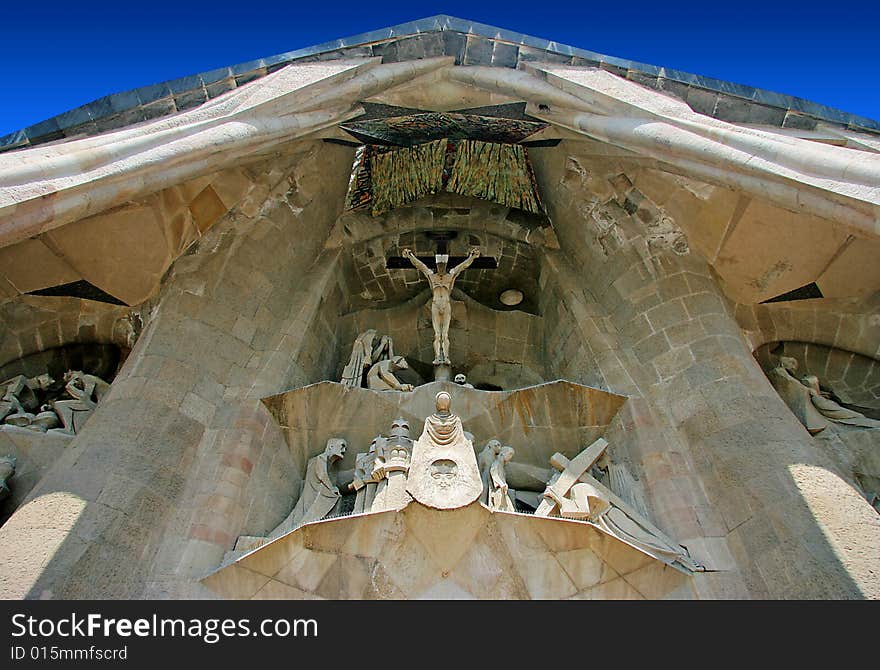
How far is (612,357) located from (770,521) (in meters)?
2.77

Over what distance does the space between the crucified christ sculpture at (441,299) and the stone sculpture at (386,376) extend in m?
0.45

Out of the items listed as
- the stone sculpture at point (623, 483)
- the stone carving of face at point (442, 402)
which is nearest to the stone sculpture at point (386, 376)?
the stone carving of face at point (442, 402)

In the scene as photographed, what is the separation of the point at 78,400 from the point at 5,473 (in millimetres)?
1405

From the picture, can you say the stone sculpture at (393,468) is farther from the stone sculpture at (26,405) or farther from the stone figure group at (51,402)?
the stone sculpture at (26,405)

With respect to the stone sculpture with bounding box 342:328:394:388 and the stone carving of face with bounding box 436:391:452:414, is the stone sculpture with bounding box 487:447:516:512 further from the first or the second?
the stone sculpture with bounding box 342:328:394:388

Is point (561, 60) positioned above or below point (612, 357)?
above

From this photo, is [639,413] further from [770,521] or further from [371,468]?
[371,468]

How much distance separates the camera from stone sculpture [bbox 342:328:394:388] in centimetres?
888

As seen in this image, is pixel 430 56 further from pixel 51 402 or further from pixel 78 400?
pixel 51 402

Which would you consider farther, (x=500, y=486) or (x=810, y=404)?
(x=810, y=404)

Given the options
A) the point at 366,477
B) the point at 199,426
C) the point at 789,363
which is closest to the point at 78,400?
the point at 199,426

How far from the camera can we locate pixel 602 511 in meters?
6.47

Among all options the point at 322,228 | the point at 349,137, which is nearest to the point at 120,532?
the point at 322,228

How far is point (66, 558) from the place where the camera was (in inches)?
225
